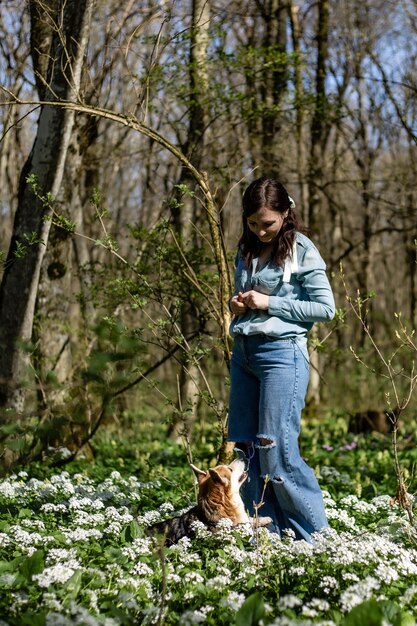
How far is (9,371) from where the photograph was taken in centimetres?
641

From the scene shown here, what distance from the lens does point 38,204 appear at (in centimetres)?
666

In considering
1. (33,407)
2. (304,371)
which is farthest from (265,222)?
(33,407)

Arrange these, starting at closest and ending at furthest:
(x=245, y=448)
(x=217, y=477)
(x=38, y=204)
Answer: (x=217, y=477) → (x=245, y=448) → (x=38, y=204)

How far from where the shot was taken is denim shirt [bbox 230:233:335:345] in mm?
4312

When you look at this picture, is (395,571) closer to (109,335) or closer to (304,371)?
(304,371)

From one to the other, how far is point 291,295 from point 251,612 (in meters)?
1.92

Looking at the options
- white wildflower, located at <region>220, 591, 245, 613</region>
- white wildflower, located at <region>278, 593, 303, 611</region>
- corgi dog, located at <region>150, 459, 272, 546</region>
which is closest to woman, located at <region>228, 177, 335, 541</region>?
corgi dog, located at <region>150, 459, 272, 546</region>

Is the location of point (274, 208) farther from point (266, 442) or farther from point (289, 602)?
point (289, 602)

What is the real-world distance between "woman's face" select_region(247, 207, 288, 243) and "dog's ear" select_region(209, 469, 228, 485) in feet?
4.06

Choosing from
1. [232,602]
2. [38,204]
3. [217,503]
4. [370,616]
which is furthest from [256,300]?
[38,204]

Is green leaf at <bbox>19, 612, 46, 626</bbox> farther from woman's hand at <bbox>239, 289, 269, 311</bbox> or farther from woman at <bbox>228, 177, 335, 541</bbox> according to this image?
woman's hand at <bbox>239, 289, 269, 311</bbox>

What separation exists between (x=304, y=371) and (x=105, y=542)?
1389 mm

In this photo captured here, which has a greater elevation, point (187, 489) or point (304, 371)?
point (304, 371)

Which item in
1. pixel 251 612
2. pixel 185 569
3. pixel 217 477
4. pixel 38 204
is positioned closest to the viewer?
pixel 251 612
